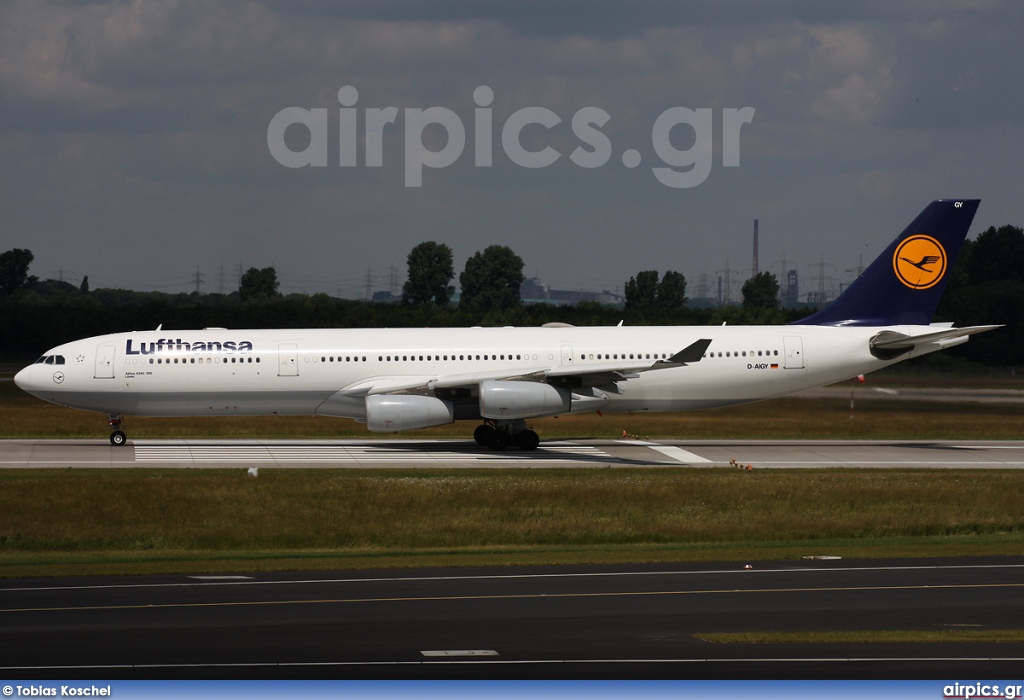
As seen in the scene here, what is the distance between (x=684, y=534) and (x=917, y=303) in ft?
68.1

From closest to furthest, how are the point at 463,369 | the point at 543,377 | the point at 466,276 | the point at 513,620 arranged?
1. the point at 513,620
2. the point at 543,377
3. the point at 463,369
4. the point at 466,276

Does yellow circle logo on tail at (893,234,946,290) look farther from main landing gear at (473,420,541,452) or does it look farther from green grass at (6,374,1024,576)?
main landing gear at (473,420,541,452)

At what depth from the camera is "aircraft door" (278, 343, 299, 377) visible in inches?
1593

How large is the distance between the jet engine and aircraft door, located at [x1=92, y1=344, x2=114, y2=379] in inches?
363

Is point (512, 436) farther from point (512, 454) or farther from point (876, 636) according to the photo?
point (876, 636)

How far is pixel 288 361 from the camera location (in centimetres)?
4056

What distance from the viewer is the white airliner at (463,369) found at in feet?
129

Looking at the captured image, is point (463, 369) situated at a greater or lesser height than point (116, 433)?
greater

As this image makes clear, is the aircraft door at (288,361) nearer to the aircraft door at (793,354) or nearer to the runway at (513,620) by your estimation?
the aircraft door at (793,354)

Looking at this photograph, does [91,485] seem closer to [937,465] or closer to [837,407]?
[937,465]

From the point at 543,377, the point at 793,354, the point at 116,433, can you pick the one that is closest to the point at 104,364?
the point at 116,433

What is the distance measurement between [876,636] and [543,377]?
2399 cm

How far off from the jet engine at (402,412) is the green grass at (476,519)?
15.5 ft

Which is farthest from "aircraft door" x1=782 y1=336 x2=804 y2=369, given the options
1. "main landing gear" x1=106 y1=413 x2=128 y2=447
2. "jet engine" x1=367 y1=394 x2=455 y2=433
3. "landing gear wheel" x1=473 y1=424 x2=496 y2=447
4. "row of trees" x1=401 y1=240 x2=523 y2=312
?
"row of trees" x1=401 y1=240 x2=523 y2=312
